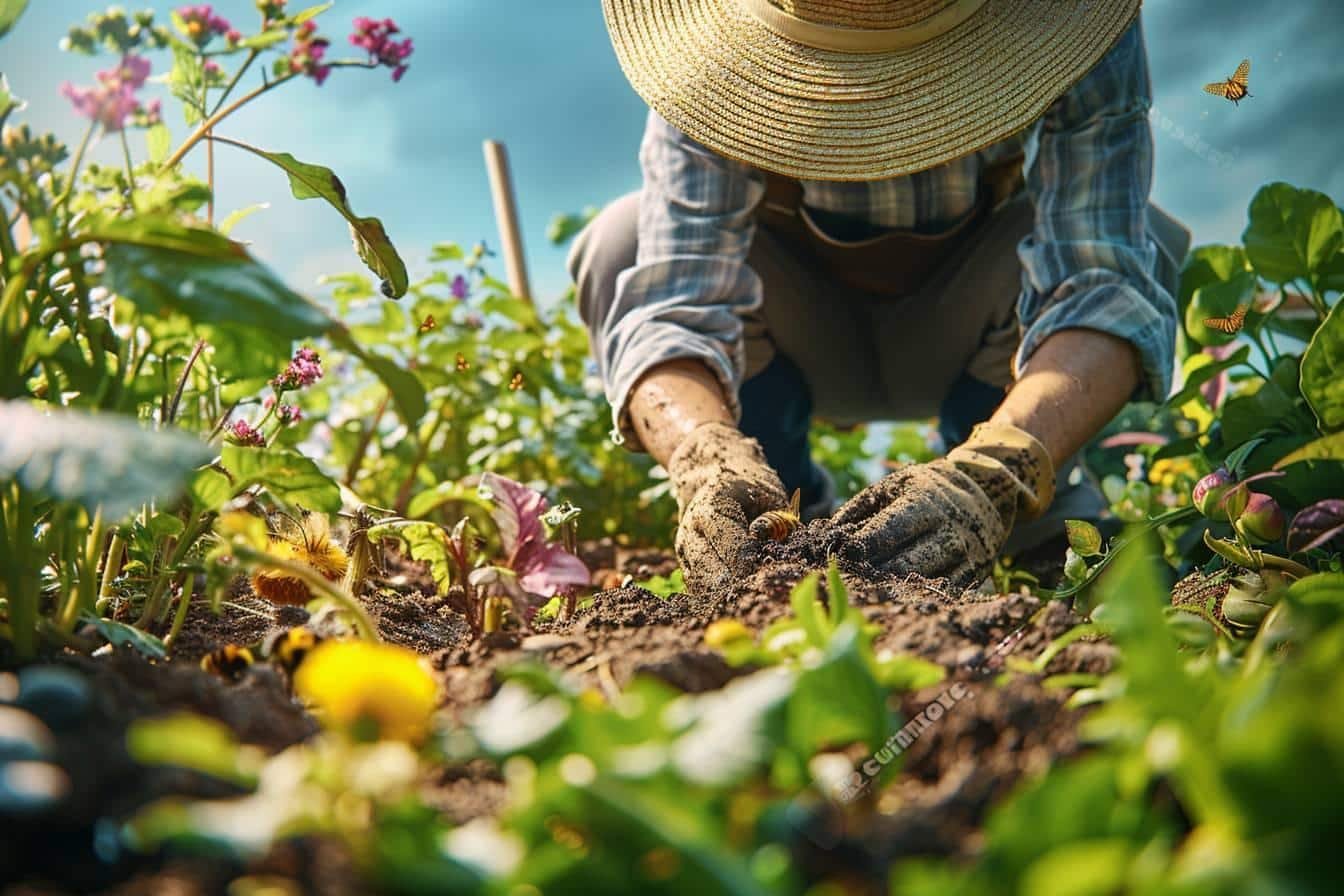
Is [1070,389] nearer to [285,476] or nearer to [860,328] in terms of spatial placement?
[860,328]

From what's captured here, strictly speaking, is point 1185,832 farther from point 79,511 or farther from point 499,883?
point 79,511

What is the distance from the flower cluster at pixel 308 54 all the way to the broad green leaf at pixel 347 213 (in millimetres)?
80

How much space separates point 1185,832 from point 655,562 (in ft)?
5.10

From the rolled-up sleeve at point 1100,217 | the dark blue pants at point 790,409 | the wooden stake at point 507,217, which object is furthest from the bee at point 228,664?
the wooden stake at point 507,217

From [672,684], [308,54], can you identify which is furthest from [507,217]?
[672,684]

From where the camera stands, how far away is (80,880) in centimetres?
44

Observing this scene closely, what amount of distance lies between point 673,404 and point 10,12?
0.97m

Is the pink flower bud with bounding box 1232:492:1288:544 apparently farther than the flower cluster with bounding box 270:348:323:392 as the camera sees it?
No

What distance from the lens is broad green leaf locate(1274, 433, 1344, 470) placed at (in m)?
1.13

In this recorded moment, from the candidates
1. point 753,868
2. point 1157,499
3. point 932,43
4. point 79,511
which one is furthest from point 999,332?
point 753,868

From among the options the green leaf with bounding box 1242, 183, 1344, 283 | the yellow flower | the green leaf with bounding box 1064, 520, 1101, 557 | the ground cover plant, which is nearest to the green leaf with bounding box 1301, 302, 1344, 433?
the ground cover plant

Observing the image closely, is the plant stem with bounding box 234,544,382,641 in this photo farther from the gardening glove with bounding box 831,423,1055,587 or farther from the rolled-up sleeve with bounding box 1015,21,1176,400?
the rolled-up sleeve with bounding box 1015,21,1176,400

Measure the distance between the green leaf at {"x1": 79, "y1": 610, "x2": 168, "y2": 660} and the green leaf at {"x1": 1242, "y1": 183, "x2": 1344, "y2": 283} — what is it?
144 centimetres

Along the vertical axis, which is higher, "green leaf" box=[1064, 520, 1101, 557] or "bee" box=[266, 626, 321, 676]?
"green leaf" box=[1064, 520, 1101, 557]
